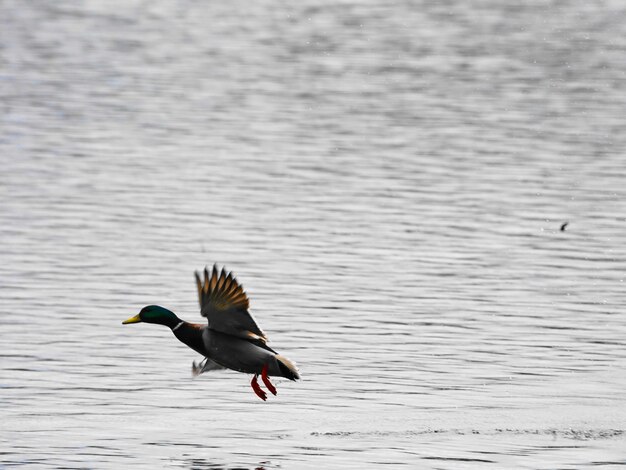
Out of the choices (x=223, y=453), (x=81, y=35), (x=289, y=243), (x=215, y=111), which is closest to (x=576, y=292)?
(x=289, y=243)

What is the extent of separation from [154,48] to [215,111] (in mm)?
13911

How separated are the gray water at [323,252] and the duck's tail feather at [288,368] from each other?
748 millimetres

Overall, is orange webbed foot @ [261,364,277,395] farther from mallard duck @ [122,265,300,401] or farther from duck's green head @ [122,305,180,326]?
duck's green head @ [122,305,180,326]

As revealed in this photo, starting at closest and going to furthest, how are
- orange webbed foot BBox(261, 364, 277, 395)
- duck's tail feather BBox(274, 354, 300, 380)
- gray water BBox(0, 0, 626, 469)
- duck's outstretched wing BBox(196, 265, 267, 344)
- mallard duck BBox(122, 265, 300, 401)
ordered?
duck's outstretched wing BBox(196, 265, 267, 344)
mallard duck BBox(122, 265, 300, 401)
duck's tail feather BBox(274, 354, 300, 380)
orange webbed foot BBox(261, 364, 277, 395)
gray water BBox(0, 0, 626, 469)

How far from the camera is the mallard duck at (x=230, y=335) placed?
13992 mm

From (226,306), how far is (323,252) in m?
10.4

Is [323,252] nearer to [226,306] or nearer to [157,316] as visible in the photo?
[157,316]

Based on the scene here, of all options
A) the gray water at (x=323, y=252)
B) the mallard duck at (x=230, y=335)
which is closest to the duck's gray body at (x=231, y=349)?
the mallard duck at (x=230, y=335)

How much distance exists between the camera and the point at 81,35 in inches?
2256

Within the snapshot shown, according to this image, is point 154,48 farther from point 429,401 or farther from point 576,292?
point 429,401

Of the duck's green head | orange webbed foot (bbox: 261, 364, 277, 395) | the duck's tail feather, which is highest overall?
the duck's green head

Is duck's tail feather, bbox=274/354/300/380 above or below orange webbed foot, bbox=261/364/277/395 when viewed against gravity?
above

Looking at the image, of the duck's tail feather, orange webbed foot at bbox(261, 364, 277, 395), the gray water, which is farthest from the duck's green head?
the gray water

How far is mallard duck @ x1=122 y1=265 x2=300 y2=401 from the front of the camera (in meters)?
14.0
